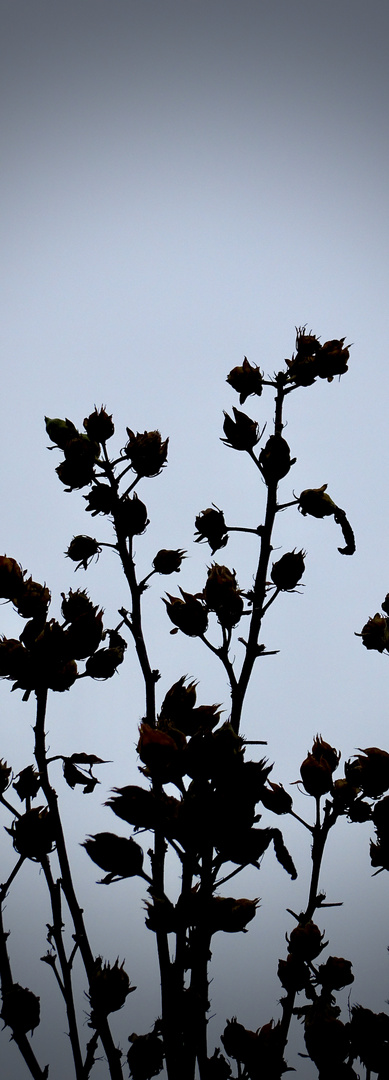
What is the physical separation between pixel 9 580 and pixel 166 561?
1.51ft

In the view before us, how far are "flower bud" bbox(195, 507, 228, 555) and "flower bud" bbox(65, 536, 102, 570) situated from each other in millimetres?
278

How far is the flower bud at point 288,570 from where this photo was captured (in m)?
1.52

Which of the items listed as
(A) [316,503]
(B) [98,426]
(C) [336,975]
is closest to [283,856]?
(C) [336,975]

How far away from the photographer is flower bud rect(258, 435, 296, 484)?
1.55m

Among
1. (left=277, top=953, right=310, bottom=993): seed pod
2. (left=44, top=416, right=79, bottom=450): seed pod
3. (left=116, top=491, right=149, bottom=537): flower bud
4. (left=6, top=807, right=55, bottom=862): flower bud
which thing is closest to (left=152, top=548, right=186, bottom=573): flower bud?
(left=116, top=491, right=149, bottom=537): flower bud

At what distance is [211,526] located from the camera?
5.35 ft

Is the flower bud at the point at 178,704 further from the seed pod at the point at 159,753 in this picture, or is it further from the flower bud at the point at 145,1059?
the flower bud at the point at 145,1059

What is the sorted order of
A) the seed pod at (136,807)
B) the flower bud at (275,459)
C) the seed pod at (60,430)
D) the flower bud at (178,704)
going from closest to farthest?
1. the seed pod at (136,807)
2. the flower bud at (178,704)
3. the flower bud at (275,459)
4. the seed pod at (60,430)

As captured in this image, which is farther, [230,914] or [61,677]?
[61,677]

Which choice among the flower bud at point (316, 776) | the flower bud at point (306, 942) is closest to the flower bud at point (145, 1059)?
the flower bud at point (306, 942)

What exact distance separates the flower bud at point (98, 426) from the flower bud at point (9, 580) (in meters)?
0.44

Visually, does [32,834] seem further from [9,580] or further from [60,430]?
[60,430]

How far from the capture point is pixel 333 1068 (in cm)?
132

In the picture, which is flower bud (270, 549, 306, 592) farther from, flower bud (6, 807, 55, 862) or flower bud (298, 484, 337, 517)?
flower bud (6, 807, 55, 862)
